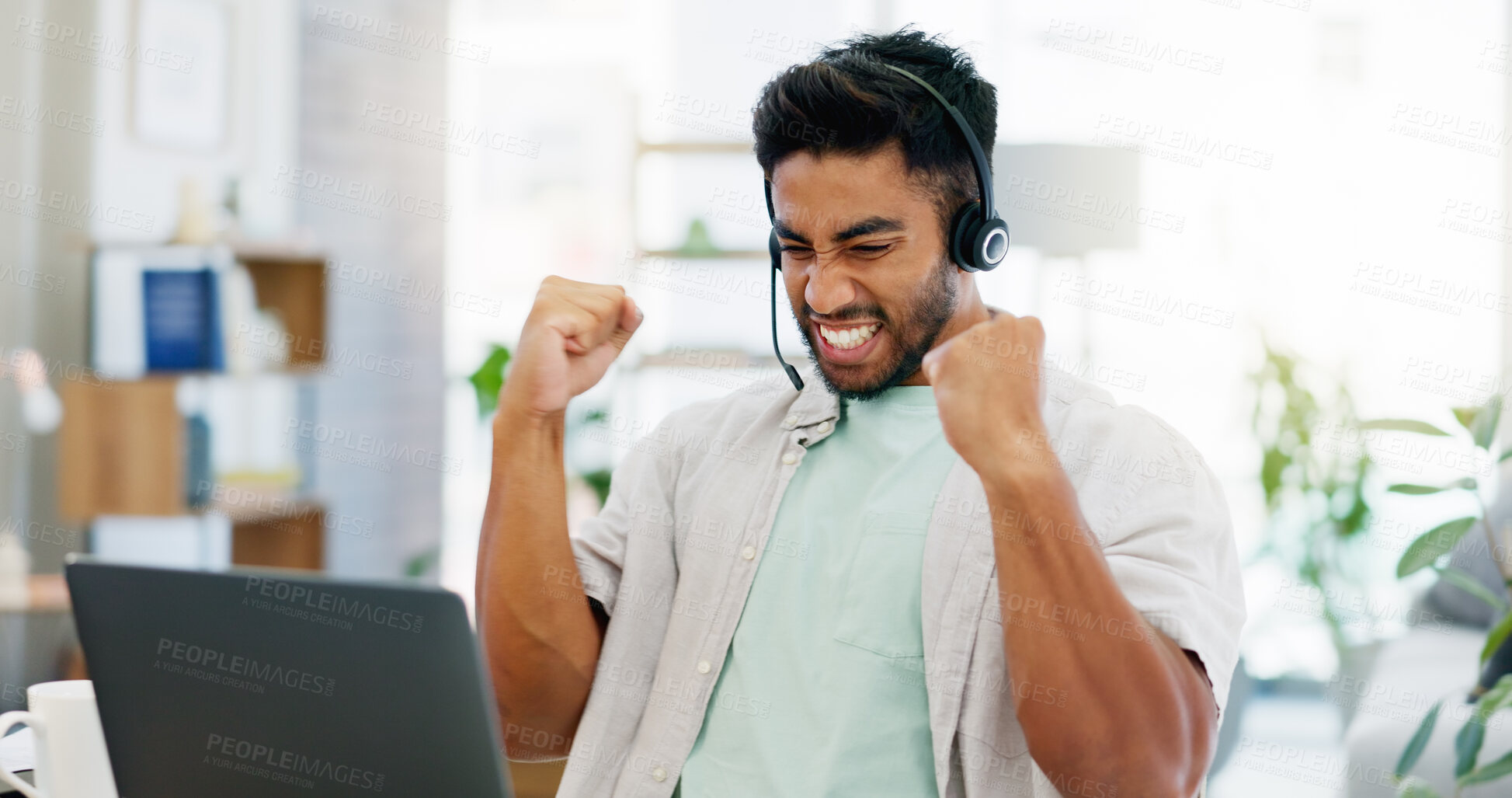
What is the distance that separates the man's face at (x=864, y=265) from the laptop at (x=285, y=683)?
2.10ft

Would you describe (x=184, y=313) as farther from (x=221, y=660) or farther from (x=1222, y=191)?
(x=1222, y=191)

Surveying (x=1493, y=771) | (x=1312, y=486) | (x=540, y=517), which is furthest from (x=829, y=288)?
(x=1312, y=486)

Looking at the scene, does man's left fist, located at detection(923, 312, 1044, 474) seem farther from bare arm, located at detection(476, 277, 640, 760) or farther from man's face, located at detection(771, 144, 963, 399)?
bare arm, located at detection(476, 277, 640, 760)

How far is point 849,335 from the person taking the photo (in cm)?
129

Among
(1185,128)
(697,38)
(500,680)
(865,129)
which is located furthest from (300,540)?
(1185,128)

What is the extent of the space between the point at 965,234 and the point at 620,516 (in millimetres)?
483

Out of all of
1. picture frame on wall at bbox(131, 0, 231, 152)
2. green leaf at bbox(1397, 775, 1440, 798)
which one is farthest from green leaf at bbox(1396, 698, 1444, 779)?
picture frame on wall at bbox(131, 0, 231, 152)

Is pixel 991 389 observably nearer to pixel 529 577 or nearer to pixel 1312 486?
pixel 529 577

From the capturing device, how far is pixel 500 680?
48.8 inches

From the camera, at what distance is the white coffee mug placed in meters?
0.98

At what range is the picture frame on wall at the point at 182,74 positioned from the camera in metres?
3.19

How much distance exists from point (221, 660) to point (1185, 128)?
3639mm

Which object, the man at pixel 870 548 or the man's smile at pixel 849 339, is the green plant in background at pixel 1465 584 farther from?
the man's smile at pixel 849 339

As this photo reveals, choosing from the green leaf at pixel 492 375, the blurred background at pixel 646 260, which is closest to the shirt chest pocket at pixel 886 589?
the blurred background at pixel 646 260
